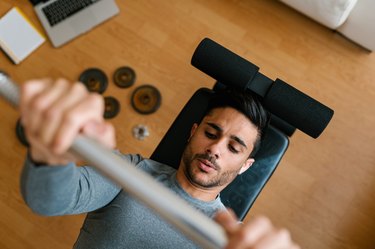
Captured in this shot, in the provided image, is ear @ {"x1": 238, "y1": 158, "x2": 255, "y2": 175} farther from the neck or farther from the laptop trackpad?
the laptop trackpad

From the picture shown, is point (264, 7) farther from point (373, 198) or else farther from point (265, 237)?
point (265, 237)

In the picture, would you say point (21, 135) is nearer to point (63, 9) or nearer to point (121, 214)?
point (63, 9)

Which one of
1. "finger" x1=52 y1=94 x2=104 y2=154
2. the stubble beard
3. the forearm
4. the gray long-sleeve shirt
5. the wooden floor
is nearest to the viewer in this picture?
"finger" x1=52 y1=94 x2=104 y2=154

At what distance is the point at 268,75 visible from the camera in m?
2.29

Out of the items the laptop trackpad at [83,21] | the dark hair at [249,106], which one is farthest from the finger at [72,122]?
the laptop trackpad at [83,21]

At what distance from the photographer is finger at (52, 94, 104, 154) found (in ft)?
2.31

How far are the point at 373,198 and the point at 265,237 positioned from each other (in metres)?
1.66

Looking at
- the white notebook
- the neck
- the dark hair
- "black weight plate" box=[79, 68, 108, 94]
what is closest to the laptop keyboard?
the white notebook

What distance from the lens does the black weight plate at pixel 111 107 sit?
226cm

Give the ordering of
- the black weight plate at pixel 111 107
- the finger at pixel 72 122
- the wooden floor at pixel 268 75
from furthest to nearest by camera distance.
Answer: the black weight plate at pixel 111 107 → the wooden floor at pixel 268 75 → the finger at pixel 72 122

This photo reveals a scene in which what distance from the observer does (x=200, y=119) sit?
170cm

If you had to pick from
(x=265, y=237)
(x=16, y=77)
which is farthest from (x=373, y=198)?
(x=16, y=77)

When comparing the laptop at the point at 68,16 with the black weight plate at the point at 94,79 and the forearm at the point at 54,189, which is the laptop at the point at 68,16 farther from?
the forearm at the point at 54,189

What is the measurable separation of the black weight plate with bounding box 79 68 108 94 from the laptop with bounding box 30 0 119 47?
9.7 inches
